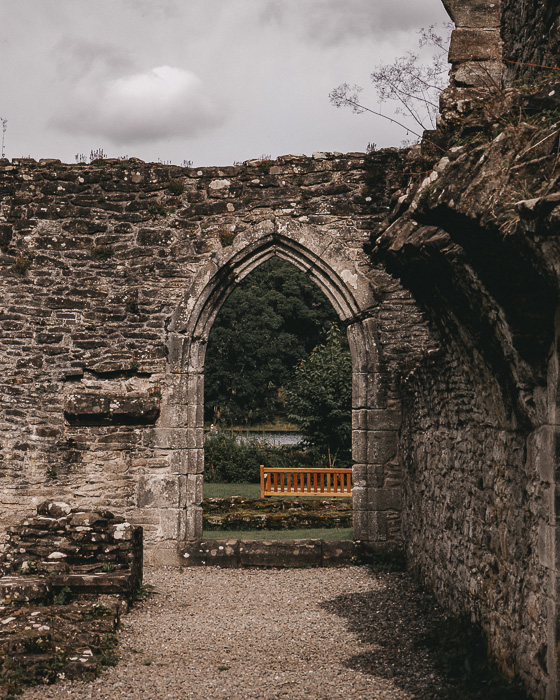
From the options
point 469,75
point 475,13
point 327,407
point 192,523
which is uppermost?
point 475,13

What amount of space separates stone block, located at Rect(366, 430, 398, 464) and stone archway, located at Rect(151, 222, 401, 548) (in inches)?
0.4

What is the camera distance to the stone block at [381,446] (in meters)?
7.99

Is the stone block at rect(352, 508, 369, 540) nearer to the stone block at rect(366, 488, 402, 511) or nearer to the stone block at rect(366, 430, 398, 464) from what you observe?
the stone block at rect(366, 488, 402, 511)

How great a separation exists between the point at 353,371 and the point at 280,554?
2.10 meters

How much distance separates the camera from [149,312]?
8.20 meters

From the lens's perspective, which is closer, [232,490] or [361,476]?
[361,476]

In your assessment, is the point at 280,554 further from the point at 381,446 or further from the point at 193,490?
the point at 381,446

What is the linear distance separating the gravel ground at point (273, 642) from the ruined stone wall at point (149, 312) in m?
1.23

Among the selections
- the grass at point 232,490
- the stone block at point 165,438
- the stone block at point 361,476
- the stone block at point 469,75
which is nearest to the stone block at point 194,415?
the stone block at point 165,438

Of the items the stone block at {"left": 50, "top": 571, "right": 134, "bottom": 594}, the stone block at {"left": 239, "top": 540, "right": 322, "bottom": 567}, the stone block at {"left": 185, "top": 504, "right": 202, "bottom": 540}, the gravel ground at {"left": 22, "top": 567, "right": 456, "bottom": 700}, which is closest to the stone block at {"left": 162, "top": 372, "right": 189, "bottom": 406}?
the stone block at {"left": 185, "top": 504, "right": 202, "bottom": 540}

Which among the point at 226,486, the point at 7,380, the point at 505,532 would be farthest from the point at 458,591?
the point at 226,486

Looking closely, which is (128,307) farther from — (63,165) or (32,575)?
(32,575)

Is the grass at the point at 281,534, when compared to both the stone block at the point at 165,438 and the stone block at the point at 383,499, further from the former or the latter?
the stone block at the point at 165,438

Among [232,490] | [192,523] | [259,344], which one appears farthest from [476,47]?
[259,344]
